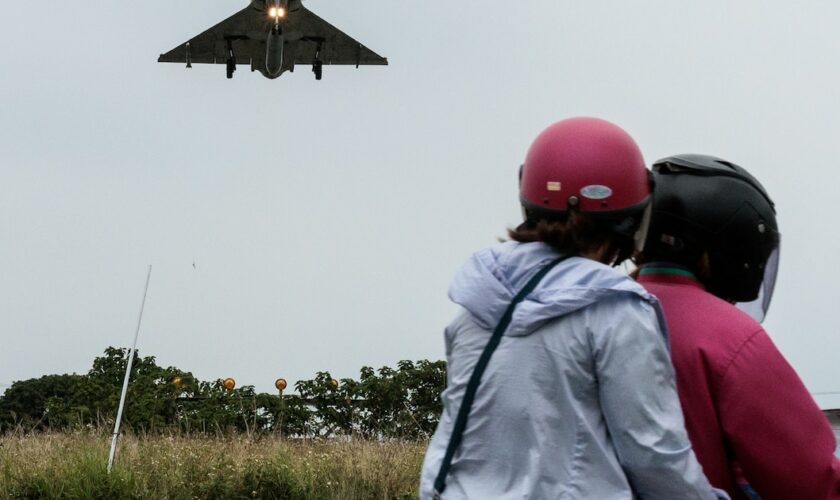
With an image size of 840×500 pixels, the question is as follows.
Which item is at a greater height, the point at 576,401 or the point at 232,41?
the point at 232,41

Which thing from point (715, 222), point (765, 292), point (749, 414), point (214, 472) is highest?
point (715, 222)

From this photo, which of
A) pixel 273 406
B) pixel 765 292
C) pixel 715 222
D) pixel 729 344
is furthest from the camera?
pixel 273 406

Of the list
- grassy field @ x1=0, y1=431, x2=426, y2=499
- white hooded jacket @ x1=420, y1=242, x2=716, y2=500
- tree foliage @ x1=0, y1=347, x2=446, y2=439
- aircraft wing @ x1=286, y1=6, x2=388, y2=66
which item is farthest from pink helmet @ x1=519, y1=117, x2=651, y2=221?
aircraft wing @ x1=286, y1=6, x2=388, y2=66

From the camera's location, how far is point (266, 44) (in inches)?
1030

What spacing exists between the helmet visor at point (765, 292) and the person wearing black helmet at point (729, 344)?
4 centimetres

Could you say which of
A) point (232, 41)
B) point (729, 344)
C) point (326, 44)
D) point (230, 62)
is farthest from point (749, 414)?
point (232, 41)

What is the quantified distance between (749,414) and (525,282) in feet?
1.43

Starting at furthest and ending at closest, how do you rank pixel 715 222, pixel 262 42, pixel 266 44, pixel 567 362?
pixel 262 42
pixel 266 44
pixel 715 222
pixel 567 362

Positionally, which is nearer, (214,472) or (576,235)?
(576,235)

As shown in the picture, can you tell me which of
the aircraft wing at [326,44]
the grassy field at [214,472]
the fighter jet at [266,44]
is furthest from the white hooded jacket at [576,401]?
the aircraft wing at [326,44]

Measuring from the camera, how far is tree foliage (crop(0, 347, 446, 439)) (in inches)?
411

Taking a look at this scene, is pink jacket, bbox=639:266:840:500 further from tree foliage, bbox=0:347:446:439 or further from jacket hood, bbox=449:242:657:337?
tree foliage, bbox=0:347:446:439

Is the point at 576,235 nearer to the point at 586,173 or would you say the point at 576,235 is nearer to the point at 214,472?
the point at 586,173

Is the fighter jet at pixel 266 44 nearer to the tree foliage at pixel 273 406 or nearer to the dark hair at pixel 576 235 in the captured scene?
the tree foliage at pixel 273 406
